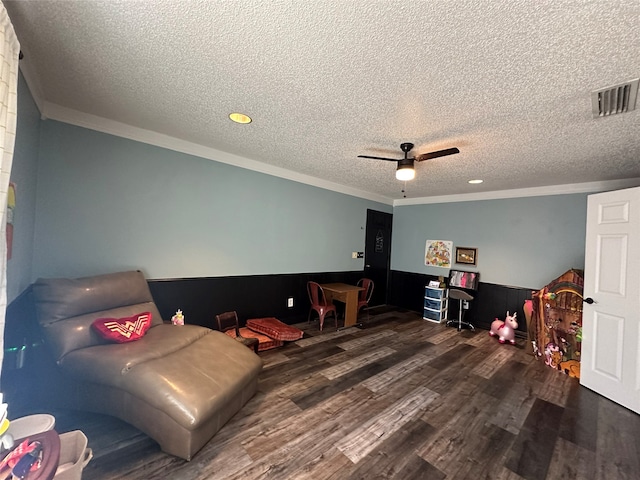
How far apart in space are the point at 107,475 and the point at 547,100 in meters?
3.86

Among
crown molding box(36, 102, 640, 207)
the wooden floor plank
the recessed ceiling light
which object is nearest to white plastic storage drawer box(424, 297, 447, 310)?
crown molding box(36, 102, 640, 207)

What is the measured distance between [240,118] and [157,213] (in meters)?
1.57

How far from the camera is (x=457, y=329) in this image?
4633mm

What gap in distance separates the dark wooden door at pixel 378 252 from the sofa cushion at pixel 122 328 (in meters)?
4.30

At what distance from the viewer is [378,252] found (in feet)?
19.6

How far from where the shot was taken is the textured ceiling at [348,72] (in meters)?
1.26

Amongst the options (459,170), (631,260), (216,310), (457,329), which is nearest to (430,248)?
(457,329)

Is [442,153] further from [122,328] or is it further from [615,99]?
[122,328]

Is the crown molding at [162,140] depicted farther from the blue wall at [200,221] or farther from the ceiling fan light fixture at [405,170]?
the ceiling fan light fixture at [405,170]

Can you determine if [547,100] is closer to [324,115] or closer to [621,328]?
[324,115]

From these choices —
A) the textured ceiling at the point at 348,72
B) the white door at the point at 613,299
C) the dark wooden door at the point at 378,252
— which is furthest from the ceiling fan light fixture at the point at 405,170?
the dark wooden door at the point at 378,252

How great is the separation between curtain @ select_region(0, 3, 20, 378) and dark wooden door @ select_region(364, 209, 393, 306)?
512 cm

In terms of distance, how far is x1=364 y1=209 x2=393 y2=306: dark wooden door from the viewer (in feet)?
18.7

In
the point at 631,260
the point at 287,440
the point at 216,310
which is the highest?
the point at 631,260
